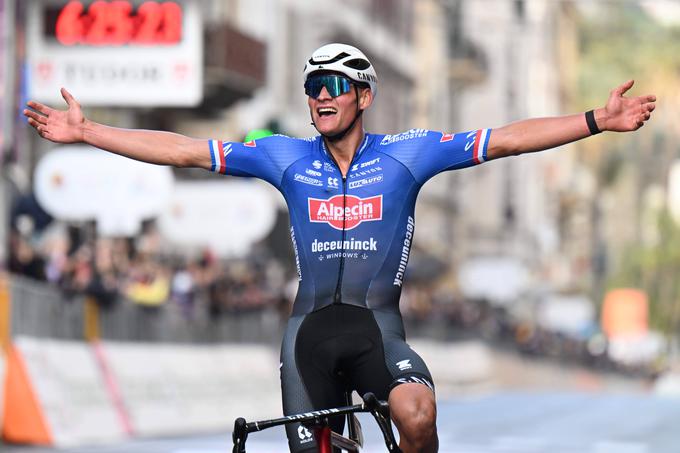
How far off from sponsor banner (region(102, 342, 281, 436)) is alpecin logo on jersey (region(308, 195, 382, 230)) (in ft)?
42.9

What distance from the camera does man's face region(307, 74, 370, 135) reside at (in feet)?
25.8

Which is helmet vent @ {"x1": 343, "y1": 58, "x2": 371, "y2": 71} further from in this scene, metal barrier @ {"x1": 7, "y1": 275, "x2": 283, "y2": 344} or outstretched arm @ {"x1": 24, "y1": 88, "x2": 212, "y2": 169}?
metal barrier @ {"x1": 7, "y1": 275, "x2": 283, "y2": 344}

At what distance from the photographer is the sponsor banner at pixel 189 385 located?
69.4 ft

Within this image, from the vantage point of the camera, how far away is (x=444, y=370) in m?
47.3

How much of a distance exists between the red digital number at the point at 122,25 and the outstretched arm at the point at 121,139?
16430 mm

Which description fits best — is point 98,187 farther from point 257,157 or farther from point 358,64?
point 358,64

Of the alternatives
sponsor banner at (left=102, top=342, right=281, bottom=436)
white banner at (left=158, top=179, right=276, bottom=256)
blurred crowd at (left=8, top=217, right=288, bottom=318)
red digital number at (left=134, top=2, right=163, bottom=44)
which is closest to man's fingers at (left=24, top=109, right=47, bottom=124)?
blurred crowd at (left=8, top=217, right=288, bottom=318)

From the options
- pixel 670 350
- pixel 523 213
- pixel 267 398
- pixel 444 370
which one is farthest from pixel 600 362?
pixel 267 398

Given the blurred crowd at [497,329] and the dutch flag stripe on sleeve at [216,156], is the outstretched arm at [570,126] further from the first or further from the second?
the blurred crowd at [497,329]

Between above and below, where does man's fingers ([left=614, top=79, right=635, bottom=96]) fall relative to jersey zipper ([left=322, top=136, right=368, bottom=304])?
above

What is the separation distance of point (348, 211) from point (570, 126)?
984 mm

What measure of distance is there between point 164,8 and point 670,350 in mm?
112919

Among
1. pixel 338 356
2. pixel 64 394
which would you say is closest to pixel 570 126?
pixel 338 356

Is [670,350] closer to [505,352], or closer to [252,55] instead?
[505,352]
